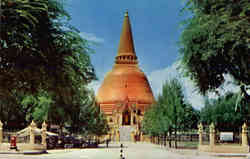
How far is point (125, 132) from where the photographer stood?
94.1 metres

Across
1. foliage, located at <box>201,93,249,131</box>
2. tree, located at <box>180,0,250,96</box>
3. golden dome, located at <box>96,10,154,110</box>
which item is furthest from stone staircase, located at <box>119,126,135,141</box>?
tree, located at <box>180,0,250,96</box>

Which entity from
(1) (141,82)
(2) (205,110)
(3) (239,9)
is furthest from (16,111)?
(1) (141,82)

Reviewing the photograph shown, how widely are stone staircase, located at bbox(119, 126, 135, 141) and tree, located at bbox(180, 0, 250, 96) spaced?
7474cm

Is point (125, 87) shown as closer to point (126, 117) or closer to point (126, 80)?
point (126, 80)

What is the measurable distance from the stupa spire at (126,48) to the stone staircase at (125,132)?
3361 cm

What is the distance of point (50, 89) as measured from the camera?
16672mm

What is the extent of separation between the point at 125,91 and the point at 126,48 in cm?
1436

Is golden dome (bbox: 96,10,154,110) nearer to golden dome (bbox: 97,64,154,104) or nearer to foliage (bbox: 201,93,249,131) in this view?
golden dome (bbox: 97,64,154,104)

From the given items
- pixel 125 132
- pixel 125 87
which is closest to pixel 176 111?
pixel 125 132

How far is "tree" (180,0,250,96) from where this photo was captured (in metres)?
13.2

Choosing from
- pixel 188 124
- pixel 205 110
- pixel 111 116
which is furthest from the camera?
pixel 111 116

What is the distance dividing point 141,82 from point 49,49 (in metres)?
108

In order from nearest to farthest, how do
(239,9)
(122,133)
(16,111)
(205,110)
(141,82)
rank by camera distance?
(239,9)
(16,111)
(205,110)
(122,133)
(141,82)

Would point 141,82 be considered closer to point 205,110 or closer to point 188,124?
point 205,110
